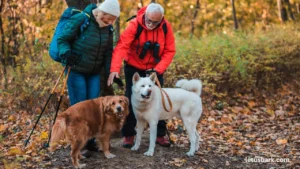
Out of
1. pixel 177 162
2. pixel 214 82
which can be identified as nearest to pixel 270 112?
pixel 214 82

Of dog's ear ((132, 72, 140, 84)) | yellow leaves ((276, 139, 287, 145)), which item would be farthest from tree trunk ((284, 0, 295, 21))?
dog's ear ((132, 72, 140, 84))

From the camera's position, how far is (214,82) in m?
9.80

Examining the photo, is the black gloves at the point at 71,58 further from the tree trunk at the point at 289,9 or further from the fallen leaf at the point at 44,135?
the tree trunk at the point at 289,9

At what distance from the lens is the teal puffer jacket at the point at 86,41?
497 centimetres

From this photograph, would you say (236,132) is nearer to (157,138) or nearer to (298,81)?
(157,138)

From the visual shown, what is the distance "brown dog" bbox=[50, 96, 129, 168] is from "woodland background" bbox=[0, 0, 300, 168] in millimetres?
894

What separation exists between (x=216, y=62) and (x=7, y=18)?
6239 millimetres

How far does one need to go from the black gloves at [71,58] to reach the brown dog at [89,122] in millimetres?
536

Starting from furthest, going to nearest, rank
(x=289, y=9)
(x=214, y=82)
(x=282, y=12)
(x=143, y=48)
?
(x=289, y=9) → (x=282, y=12) → (x=214, y=82) → (x=143, y=48)

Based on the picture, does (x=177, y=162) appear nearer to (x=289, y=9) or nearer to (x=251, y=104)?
(x=251, y=104)

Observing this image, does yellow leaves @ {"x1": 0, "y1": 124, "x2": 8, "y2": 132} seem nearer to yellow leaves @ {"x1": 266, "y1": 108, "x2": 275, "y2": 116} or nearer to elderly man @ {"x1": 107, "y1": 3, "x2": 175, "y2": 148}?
elderly man @ {"x1": 107, "y1": 3, "x2": 175, "y2": 148}

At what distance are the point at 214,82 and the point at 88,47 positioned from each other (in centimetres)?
533

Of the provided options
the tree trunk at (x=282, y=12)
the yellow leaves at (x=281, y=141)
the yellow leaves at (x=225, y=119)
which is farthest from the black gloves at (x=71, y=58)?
the tree trunk at (x=282, y=12)

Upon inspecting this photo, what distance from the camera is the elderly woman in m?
4.96
